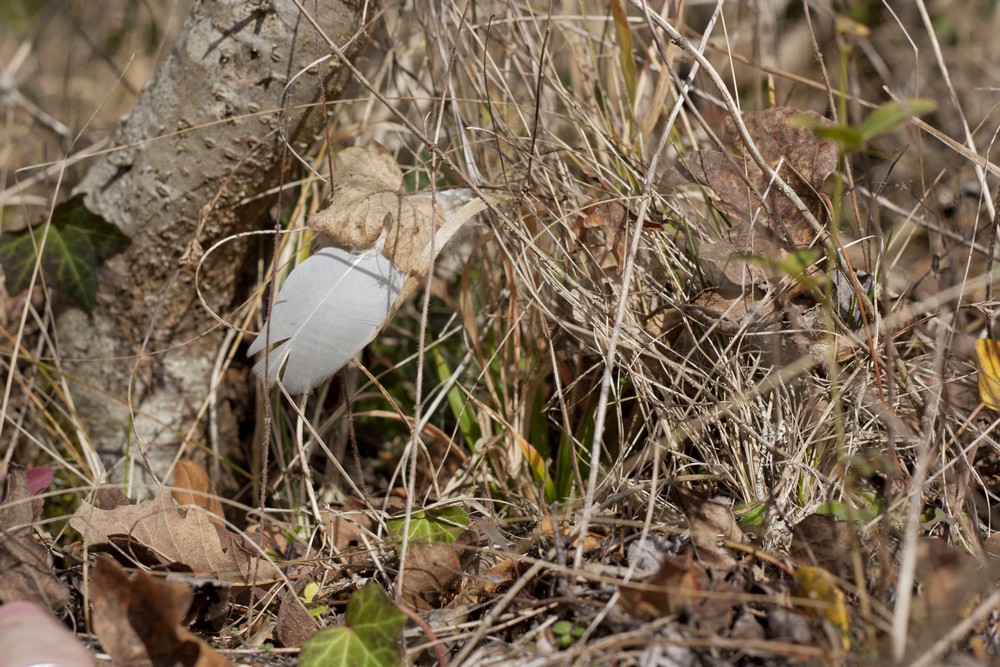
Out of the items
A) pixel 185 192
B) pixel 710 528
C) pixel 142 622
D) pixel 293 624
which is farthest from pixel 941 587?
pixel 185 192

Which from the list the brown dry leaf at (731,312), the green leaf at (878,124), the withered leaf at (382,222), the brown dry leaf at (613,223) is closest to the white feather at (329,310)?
the withered leaf at (382,222)

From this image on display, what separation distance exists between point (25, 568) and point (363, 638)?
43cm

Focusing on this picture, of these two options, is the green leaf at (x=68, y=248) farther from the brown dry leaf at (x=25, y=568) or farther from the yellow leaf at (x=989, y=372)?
the yellow leaf at (x=989, y=372)

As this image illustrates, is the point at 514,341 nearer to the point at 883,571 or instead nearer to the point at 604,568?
the point at 604,568

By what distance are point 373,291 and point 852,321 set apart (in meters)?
0.68

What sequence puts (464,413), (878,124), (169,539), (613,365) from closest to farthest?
(878,124), (169,539), (613,365), (464,413)

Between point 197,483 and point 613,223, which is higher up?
point 613,223

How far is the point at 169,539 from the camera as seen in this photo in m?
1.06

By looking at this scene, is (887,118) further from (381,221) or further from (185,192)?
(185,192)

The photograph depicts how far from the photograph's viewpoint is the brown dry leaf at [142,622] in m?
0.84

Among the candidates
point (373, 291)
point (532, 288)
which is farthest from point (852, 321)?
point (373, 291)

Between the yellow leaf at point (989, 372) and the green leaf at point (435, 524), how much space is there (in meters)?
0.75

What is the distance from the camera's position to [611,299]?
48.1 inches

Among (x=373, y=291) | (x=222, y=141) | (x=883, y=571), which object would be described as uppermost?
(x=222, y=141)
